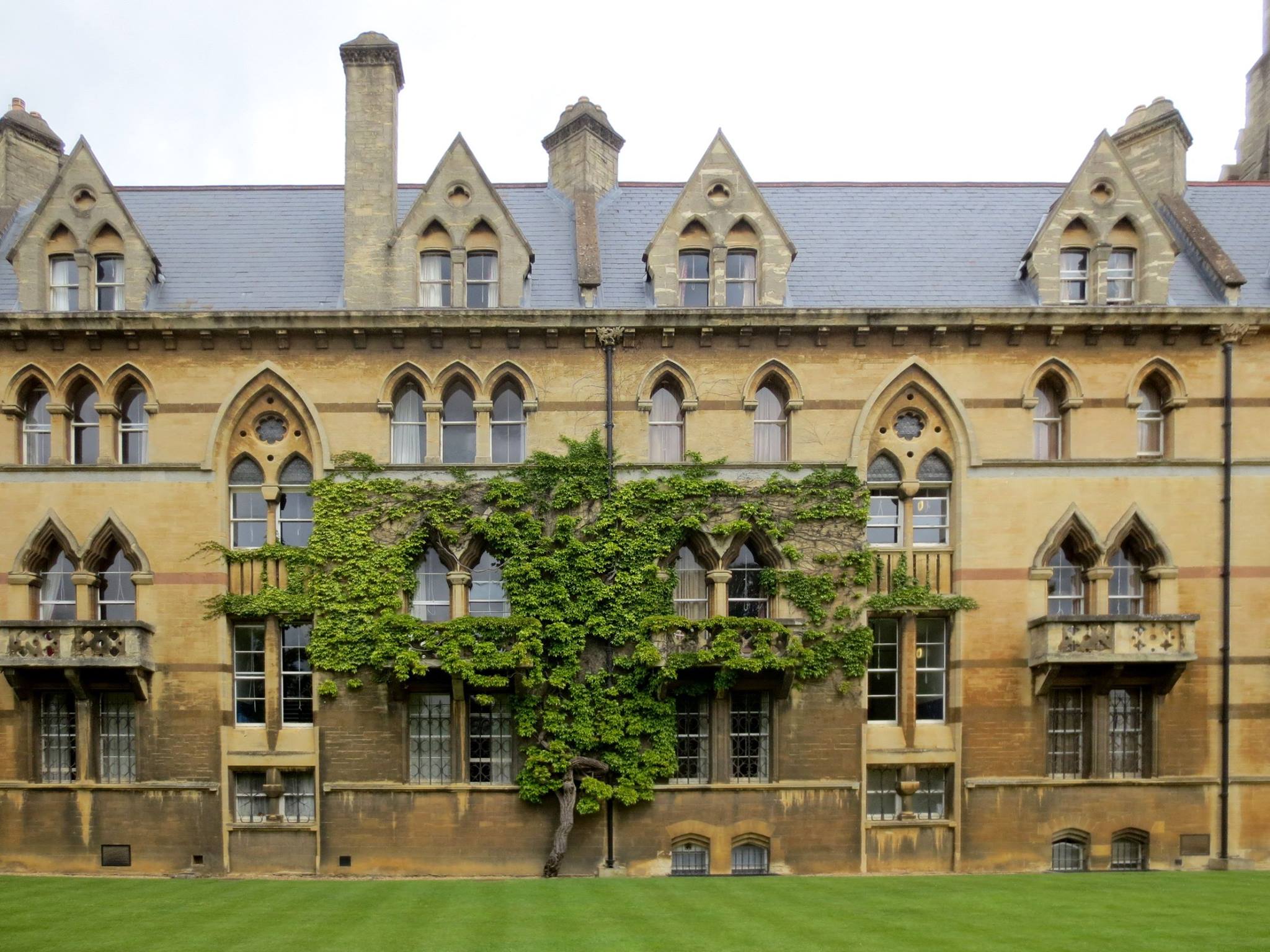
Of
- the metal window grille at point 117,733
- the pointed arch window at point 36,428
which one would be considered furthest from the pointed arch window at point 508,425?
the pointed arch window at point 36,428

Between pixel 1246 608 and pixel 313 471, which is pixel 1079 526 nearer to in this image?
pixel 1246 608

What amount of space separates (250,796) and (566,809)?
671cm

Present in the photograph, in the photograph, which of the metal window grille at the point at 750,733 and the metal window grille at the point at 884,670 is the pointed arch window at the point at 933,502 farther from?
the metal window grille at the point at 750,733

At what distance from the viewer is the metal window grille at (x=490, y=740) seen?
19.3 meters

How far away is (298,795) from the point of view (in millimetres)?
19188

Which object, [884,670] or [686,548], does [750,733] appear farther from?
[686,548]

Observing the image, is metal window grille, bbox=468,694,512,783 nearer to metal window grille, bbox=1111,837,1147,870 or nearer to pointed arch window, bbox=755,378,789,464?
pointed arch window, bbox=755,378,789,464

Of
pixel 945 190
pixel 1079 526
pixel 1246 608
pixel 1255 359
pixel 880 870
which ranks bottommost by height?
pixel 880 870

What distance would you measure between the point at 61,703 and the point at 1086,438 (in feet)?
74.2

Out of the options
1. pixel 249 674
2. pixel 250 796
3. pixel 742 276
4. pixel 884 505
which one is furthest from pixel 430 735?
pixel 742 276

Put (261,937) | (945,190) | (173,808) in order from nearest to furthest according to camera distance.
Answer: (261,937), (173,808), (945,190)

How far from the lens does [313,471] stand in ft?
63.8

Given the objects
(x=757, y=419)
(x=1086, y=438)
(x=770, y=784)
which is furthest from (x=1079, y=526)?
(x=770, y=784)

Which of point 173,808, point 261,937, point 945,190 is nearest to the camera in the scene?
point 261,937
